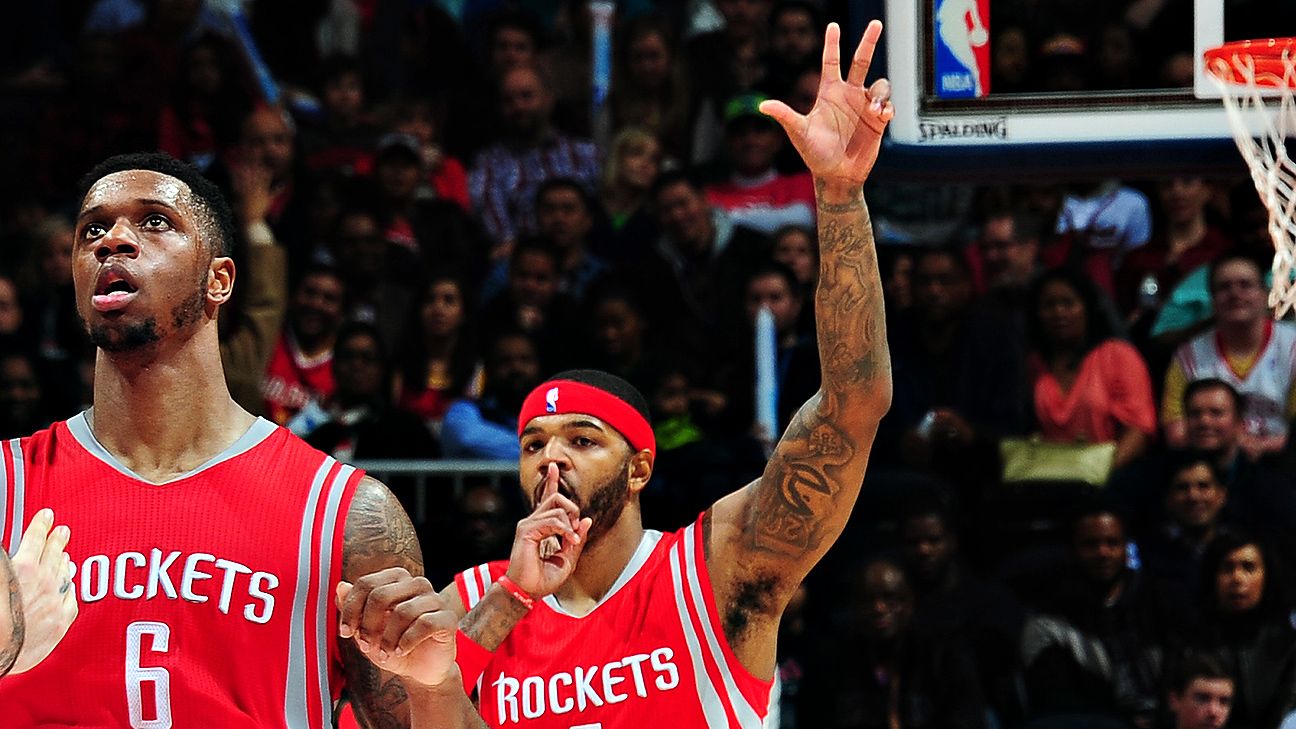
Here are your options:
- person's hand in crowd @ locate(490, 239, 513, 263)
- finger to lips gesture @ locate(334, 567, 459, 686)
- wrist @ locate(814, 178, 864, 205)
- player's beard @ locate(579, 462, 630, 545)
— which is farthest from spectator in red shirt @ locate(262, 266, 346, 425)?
finger to lips gesture @ locate(334, 567, 459, 686)

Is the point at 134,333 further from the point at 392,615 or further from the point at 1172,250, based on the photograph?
the point at 1172,250

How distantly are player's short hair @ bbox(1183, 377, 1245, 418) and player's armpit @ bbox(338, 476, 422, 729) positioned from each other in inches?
172

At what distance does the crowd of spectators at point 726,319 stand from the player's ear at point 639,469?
1.77 m

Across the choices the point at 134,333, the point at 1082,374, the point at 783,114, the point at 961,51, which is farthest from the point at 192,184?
the point at 1082,374

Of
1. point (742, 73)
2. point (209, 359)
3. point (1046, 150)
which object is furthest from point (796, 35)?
point (209, 359)

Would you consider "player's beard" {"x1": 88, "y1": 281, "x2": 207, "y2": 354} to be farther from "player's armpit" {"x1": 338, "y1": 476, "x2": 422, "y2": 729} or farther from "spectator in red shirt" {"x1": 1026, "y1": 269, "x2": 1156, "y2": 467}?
"spectator in red shirt" {"x1": 1026, "y1": 269, "x2": 1156, "y2": 467}

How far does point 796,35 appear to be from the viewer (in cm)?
870

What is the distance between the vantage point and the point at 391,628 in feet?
10.4

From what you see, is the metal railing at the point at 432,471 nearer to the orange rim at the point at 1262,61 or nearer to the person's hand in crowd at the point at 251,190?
the person's hand in crowd at the point at 251,190

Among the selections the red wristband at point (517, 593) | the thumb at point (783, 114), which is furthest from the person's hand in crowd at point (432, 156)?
the thumb at point (783, 114)

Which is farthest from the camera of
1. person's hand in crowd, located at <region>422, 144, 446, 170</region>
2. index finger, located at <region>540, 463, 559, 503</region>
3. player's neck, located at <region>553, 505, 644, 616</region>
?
person's hand in crowd, located at <region>422, 144, 446, 170</region>

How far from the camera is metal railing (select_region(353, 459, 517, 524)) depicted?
280 inches

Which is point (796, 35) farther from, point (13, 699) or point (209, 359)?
point (13, 699)

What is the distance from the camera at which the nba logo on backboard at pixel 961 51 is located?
204 inches
